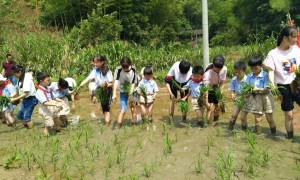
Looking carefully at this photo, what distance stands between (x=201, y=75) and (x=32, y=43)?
9.76m

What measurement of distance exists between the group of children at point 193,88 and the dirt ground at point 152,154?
37 cm

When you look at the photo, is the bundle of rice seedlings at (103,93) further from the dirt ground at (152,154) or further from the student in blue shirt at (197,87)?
the student in blue shirt at (197,87)

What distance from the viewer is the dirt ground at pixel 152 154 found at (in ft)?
16.0

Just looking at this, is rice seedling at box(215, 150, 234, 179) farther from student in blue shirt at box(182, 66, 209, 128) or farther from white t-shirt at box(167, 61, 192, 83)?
white t-shirt at box(167, 61, 192, 83)

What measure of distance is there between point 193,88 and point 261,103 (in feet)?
4.33

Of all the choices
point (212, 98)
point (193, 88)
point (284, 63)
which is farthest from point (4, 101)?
point (284, 63)

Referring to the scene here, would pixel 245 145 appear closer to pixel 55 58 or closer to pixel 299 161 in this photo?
pixel 299 161

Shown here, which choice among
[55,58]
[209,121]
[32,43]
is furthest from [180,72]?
[32,43]

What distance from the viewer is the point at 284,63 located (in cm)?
578

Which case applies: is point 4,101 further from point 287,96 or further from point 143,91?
point 287,96

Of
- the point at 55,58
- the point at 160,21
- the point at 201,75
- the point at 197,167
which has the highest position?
the point at 160,21

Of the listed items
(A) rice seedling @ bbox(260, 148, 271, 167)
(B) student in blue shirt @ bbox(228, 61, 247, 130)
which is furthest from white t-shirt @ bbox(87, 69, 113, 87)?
(A) rice seedling @ bbox(260, 148, 271, 167)

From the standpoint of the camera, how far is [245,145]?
5.82m

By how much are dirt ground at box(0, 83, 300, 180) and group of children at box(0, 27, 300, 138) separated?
0.37 metres
